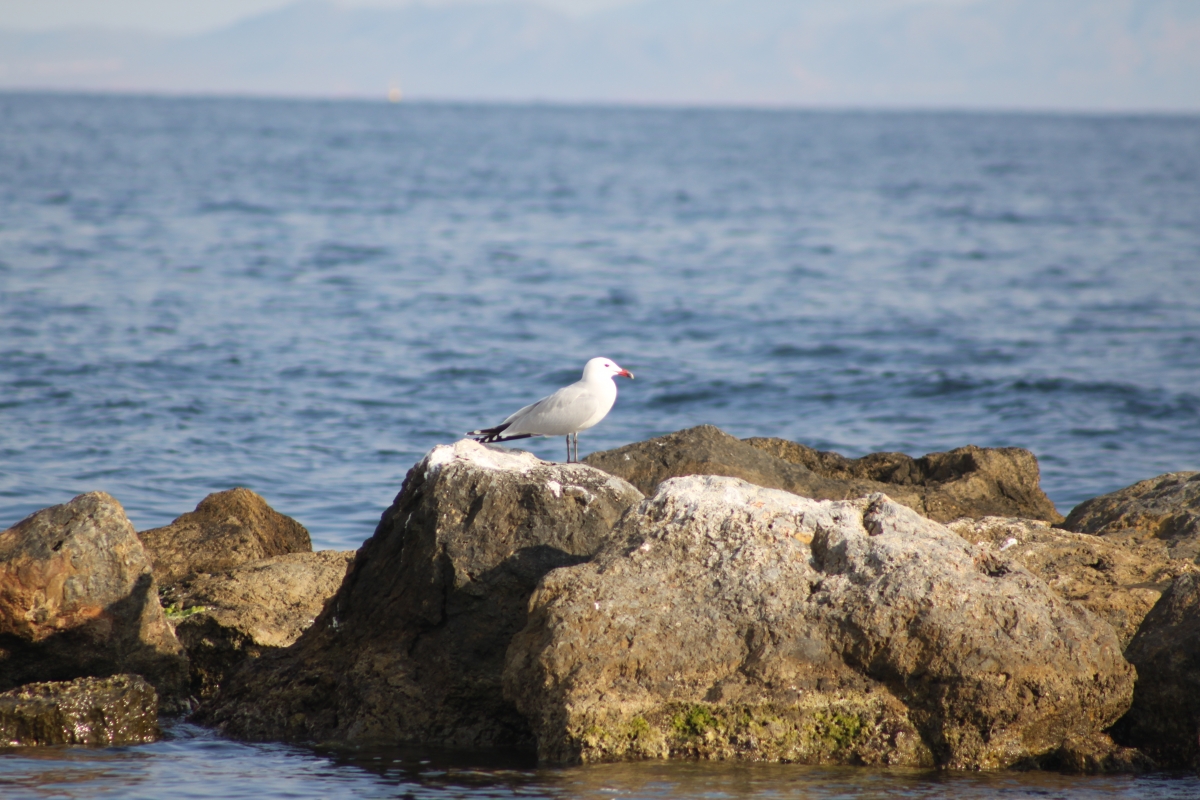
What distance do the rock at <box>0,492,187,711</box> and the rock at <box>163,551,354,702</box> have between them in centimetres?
32

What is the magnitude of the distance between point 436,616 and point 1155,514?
4.61 m

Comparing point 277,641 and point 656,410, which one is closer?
point 277,641

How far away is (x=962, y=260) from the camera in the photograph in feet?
95.8

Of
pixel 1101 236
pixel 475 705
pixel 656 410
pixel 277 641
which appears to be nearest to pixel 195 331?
pixel 656 410

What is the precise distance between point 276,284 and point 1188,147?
87573mm

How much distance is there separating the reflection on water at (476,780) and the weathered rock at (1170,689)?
0.23 m

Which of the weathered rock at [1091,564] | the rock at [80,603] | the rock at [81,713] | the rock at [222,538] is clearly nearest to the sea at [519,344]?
the rock at [81,713]

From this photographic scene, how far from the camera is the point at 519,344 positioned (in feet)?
63.8

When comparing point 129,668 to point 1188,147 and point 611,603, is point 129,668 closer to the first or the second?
point 611,603

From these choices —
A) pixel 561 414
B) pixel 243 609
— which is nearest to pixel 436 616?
pixel 243 609

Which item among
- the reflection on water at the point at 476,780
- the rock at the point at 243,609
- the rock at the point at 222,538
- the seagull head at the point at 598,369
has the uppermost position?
the seagull head at the point at 598,369

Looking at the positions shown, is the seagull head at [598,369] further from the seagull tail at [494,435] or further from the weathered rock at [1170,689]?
the weathered rock at [1170,689]

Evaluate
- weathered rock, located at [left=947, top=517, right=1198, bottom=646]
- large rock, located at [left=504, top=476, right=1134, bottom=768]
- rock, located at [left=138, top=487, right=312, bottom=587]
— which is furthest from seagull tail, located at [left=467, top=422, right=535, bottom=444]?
weathered rock, located at [left=947, top=517, right=1198, bottom=646]

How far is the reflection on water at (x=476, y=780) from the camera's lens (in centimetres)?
508
